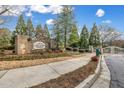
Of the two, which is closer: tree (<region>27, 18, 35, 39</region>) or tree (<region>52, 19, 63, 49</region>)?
tree (<region>27, 18, 35, 39</region>)

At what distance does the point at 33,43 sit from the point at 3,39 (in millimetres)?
5705

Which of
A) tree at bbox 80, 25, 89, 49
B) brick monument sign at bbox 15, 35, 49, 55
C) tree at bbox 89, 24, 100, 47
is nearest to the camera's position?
brick monument sign at bbox 15, 35, 49, 55

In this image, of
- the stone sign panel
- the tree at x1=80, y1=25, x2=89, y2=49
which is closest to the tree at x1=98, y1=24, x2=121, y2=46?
the tree at x1=80, y1=25, x2=89, y2=49

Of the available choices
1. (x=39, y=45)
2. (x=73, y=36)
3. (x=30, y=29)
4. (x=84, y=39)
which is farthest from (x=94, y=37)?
(x=39, y=45)

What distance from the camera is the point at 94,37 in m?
29.1

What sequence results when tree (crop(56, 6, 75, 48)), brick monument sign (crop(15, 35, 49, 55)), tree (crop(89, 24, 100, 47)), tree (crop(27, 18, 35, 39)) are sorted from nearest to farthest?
brick monument sign (crop(15, 35, 49, 55)) → tree (crop(56, 6, 75, 48)) → tree (crop(27, 18, 35, 39)) → tree (crop(89, 24, 100, 47))

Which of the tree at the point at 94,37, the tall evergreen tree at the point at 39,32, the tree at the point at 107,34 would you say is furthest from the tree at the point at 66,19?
the tree at the point at 107,34

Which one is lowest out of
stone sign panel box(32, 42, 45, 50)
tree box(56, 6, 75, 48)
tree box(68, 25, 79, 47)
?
stone sign panel box(32, 42, 45, 50)

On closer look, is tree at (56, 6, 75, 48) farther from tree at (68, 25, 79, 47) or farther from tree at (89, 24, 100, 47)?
tree at (89, 24, 100, 47)

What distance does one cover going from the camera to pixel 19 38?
17.9 m

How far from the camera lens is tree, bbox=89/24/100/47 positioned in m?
27.3

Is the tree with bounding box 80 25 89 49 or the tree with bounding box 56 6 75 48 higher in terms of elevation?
the tree with bounding box 56 6 75 48

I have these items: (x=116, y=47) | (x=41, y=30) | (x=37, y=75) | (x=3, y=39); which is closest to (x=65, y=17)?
(x=41, y=30)
